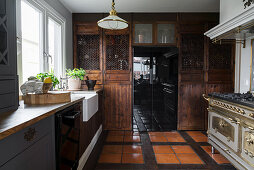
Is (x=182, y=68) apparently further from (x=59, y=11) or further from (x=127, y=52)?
(x=59, y=11)

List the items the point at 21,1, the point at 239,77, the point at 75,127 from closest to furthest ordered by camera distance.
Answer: the point at 75,127
the point at 21,1
the point at 239,77

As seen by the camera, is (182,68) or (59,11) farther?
(182,68)

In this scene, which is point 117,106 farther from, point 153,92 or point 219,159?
point 219,159

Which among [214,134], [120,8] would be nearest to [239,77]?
[214,134]

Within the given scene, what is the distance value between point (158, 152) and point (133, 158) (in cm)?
45

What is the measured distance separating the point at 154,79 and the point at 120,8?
1647 mm

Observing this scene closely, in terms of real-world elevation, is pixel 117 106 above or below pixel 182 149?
above

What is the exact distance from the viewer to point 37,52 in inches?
104

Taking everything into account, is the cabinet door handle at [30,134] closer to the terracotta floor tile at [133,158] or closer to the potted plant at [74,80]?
the terracotta floor tile at [133,158]

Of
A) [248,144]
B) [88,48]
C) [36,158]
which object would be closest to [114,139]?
[88,48]

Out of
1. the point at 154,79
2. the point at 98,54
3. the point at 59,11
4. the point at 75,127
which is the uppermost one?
the point at 59,11

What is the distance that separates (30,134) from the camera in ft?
3.72

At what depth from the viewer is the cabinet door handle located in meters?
1.09

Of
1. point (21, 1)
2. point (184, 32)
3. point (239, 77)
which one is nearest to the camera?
point (21, 1)
